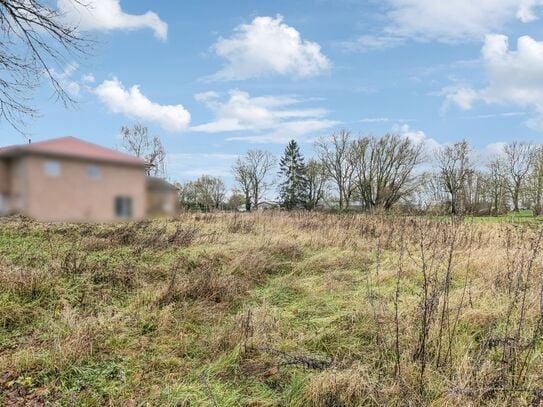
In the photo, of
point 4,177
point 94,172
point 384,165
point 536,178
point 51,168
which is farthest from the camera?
point 384,165

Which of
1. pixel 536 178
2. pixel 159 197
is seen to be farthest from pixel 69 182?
pixel 536 178

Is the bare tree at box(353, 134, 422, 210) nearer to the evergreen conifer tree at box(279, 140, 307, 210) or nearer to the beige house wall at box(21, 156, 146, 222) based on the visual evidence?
the evergreen conifer tree at box(279, 140, 307, 210)

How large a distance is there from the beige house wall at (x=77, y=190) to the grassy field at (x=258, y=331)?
1.93 feet

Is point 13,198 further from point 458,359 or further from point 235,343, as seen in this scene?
point 458,359

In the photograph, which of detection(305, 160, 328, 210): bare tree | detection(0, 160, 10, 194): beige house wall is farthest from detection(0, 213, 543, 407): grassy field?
detection(305, 160, 328, 210): bare tree

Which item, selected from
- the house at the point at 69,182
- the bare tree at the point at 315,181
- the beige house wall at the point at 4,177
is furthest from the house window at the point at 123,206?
the bare tree at the point at 315,181

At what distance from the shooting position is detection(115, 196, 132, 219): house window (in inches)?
56.7

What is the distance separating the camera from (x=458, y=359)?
2.99 metres

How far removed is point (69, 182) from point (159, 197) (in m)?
0.44

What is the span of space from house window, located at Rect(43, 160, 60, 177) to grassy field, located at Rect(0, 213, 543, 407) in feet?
2.18

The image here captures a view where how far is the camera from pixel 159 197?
1699 mm

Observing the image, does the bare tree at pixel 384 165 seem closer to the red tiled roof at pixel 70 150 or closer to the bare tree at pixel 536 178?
the bare tree at pixel 536 178

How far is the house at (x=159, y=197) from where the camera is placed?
5.21 ft

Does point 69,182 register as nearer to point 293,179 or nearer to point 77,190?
point 77,190
